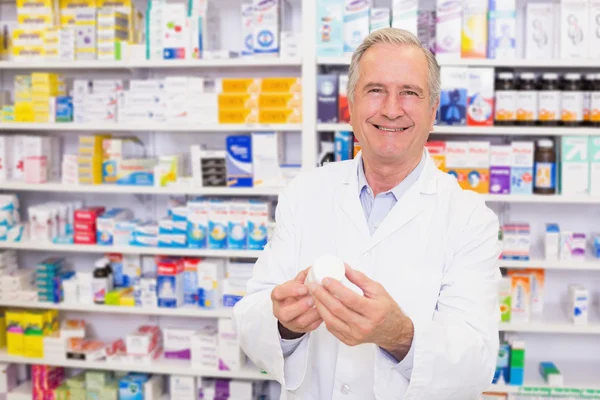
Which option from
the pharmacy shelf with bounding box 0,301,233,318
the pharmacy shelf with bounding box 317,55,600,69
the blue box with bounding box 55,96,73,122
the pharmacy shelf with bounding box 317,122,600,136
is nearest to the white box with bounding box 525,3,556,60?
the pharmacy shelf with bounding box 317,55,600,69

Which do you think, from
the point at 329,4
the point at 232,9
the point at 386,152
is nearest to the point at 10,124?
the point at 232,9

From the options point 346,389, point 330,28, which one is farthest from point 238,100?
point 346,389

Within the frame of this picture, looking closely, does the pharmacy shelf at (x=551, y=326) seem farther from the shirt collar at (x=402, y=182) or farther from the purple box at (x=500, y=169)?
the shirt collar at (x=402, y=182)

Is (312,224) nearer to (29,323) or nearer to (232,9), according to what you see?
(232,9)

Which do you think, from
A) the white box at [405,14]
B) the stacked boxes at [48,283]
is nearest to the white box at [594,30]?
the white box at [405,14]

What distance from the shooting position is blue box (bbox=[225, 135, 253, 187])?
331 centimetres

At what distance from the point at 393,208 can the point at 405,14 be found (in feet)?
5.52

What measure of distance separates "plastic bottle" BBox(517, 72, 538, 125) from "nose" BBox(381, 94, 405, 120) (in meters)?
1.68

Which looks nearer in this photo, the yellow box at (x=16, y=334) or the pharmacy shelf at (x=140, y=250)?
the pharmacy shelf at (x=140, y=250)

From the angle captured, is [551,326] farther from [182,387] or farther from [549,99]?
[182,387]

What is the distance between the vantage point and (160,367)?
351 centimetres

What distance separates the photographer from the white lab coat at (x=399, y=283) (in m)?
1.43

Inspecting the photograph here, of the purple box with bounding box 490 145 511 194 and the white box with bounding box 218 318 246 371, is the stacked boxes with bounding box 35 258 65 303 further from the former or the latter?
the purple box with bounding box 490 145 511 194

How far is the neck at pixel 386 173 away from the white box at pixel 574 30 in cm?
168
